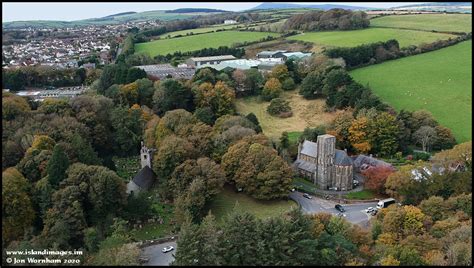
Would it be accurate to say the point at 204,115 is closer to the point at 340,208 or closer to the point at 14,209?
the point at 340,208

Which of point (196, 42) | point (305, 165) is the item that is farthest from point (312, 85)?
point (196, 42)

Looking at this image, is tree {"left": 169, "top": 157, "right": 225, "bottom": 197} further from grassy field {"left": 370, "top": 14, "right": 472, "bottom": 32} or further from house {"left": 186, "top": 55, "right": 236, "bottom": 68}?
grassy field {"left": 370, "top": 14, "right": 472, "bottom": 32}

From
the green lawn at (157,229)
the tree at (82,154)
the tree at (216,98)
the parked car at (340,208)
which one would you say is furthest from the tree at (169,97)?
the parked car at (340,208)

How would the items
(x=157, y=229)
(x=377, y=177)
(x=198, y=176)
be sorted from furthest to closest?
(x=377, y=177) < (x=198, y=176) < (x=157, y=229)

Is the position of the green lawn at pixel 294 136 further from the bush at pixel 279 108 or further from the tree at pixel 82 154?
the tree at pixel 82 154

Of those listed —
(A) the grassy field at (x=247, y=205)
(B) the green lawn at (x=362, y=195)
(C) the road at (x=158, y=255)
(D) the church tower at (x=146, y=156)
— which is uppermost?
(D) the church tower at (x=146, y=156)

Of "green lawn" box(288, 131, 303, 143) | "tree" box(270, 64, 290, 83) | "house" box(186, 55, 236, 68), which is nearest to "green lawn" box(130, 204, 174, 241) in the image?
"green lawn" box(288, 131, 303, 143)

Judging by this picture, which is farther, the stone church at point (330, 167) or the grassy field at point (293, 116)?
the grassy field at point (293, 116)

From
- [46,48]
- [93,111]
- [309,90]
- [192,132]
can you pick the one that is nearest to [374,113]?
[309,90]
